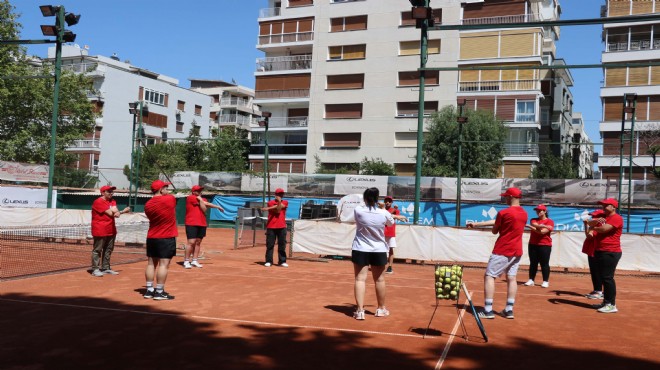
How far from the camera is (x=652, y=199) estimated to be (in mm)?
26469

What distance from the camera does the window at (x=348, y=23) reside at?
4865cm

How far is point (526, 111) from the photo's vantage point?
140 feet

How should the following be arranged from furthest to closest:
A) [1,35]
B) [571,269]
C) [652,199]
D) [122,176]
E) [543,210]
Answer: [122,176] → [1,35] → [652,199] → [571,269] → [543,210]

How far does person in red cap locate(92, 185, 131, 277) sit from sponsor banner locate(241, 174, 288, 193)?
22335 millimetres

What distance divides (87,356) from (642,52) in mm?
46708

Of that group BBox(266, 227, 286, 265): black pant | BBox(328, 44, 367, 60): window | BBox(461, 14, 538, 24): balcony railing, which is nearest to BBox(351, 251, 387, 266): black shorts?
BBox(266, 227, 286, 265): black pant

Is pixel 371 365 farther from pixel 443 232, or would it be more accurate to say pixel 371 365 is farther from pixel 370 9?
pixel 370 9

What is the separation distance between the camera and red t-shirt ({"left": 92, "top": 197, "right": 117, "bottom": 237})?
11.4 meters

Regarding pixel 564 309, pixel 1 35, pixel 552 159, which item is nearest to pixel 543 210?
pixel 564 309

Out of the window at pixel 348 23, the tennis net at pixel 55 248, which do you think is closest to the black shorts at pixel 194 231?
the tennis net at pixel 55 248

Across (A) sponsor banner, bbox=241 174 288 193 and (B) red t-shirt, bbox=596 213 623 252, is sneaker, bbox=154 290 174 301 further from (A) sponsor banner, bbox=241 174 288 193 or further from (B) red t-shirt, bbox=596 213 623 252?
(A) sponsor banner, bbox=241 174 288 193

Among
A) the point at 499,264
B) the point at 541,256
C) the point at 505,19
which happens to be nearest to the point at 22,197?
the point at 541,256

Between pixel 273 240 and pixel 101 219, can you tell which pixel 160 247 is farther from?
pixel 273 240

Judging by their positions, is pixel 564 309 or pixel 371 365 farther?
pixel 564 309
